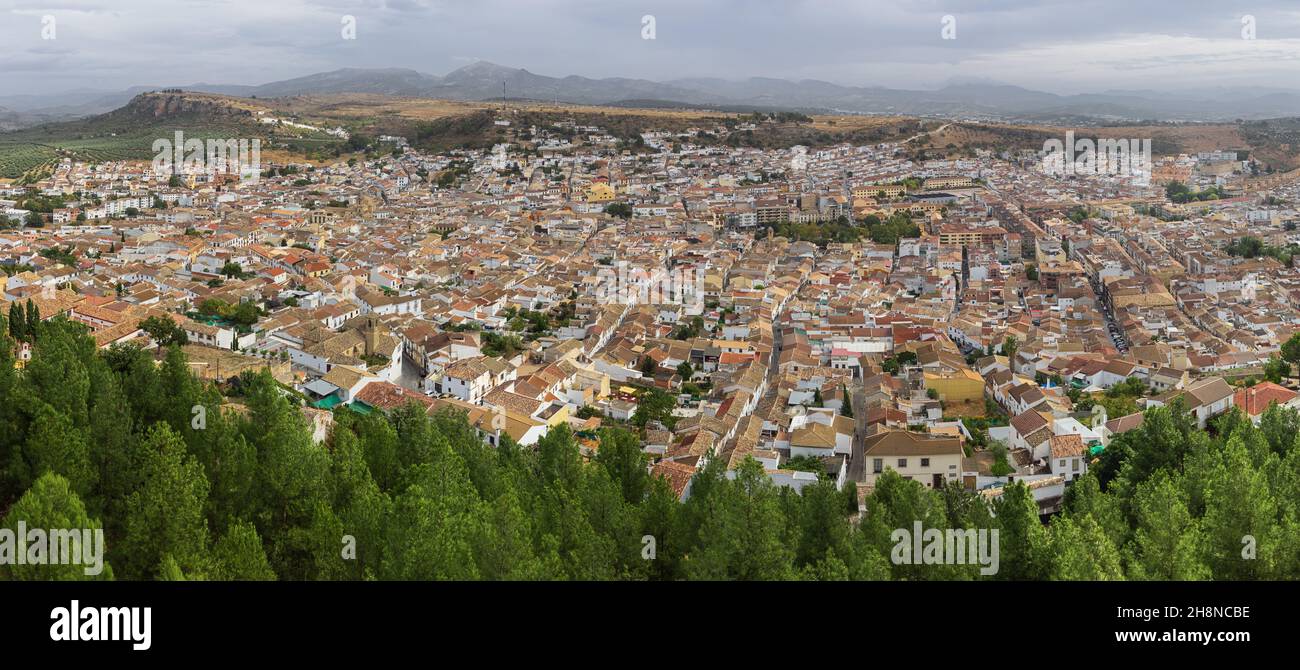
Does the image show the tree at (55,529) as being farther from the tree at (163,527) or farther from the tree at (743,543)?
the tree at (743,543)

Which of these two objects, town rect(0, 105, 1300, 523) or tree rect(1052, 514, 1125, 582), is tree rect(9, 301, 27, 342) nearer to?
town rect(0, 105, 1300, 523)

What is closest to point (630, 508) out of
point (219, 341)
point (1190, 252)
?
point (219, 341)

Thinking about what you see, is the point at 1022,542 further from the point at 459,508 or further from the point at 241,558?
the point at 241,558

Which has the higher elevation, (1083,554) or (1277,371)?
(1083,554)

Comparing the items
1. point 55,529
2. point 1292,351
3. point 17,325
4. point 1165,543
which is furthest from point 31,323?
point 1292,351
